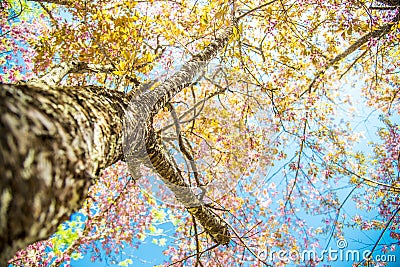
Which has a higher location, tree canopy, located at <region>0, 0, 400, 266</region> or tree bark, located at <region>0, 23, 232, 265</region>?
tree canopy, located at <region>0, 0, 400, 266</region>

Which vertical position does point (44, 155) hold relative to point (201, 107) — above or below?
below

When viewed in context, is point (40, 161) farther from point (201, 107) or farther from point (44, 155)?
point (201, 107)

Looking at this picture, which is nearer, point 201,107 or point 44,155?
point 44,155

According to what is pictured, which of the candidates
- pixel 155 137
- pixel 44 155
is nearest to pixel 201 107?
pixel 155 137

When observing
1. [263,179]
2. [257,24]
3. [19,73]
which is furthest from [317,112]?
[19,73]

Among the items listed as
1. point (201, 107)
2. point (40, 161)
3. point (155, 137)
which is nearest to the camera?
point (40, 161)

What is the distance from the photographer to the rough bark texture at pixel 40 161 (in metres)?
0.37

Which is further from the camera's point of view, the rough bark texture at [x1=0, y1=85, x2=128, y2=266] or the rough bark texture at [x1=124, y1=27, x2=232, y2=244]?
the rough bark texture at [x1=124, y1=27, x2=232, y2=244]

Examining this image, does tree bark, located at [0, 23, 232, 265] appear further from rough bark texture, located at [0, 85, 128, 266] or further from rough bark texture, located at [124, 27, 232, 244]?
rough bark texture, located at [124, 27, 232, 244]

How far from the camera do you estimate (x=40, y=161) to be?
424 mm

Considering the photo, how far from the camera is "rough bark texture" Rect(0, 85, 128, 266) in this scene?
0.37 m

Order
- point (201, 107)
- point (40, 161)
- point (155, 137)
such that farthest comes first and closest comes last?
point (201, 107)
point (155, 137)
point (40, 161)

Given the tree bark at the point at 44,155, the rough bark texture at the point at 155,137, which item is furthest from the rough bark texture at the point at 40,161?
the rough bark texture at the point at 155,137

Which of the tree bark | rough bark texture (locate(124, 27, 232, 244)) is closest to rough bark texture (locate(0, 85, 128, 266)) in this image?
the tree bark
